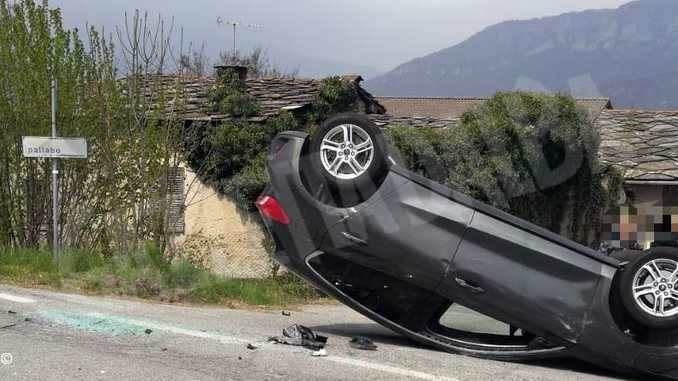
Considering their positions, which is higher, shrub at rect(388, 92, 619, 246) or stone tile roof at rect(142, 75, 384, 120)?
stone tile roof at rect(142, 75, 384, 120)

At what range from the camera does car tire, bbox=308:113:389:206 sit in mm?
6766

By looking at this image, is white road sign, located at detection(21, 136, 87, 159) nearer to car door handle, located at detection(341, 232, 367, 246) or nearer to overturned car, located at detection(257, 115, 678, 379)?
overturned car, located at detection(257, 115, 678, 379)

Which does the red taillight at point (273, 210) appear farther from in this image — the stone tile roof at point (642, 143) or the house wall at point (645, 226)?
the stone tile roof at point (642, 143)

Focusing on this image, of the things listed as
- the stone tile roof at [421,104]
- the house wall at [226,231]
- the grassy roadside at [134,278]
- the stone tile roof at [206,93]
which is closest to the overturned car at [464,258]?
the grassy roadside at [134,278]

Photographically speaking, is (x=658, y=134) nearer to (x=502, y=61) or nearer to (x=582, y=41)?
(x=502, y=61)

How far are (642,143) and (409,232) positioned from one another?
47.9 ft

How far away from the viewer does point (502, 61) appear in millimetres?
25219

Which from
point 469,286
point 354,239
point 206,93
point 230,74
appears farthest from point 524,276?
point 206,93

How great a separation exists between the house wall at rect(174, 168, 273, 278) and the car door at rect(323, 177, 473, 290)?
8.83 metres

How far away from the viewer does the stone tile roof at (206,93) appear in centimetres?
1310

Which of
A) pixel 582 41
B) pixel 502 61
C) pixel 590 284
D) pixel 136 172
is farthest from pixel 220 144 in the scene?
pixel 582 41

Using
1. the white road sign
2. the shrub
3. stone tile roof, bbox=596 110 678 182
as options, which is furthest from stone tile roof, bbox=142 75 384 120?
stone tile roof, bbox=596 110 678 182

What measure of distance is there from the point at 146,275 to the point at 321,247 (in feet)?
11.7

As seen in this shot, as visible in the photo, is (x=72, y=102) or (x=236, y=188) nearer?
(x=72, y=102)
